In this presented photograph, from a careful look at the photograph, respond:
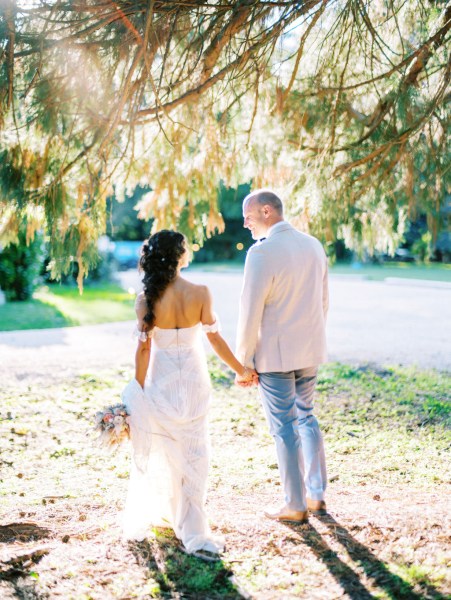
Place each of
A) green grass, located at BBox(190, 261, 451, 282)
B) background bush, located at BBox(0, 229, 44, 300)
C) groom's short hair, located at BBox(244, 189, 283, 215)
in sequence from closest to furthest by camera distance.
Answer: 1. groom's short hair, located at BBox(244, 189, 283, 215)
2. background bush, located at BBox(0, 229, 44, 300)
3. green grass, located at BBox(190, 261, 451, 282)

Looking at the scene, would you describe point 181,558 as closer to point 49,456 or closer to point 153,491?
point 153,491

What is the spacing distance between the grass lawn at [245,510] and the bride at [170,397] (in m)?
0.23

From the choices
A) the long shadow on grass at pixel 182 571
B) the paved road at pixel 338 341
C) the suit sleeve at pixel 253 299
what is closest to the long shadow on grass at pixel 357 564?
the long shadow on grass at pixel 182 571

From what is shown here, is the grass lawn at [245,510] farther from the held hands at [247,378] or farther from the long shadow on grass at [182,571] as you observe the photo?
the held hands at [247,378]

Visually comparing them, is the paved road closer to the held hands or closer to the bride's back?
the held hands

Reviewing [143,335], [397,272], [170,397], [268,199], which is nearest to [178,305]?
[143,335]

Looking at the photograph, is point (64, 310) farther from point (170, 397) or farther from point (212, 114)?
point (170, 397)

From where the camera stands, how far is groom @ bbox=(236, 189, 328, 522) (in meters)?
3.99

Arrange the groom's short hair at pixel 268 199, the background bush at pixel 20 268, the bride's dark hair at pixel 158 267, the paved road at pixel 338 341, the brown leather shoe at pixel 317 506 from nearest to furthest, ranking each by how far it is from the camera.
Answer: the bride's dark hair at pixel 158 267
the groom's short hair at pixel 268 199
the brown leather shoe at pixel 317 506
the paved road at pixel 338 341
the background bush at pixel 20 268

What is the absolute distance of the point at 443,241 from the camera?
33.7m

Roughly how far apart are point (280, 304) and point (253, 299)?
0.18 metres

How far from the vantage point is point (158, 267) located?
3.74 m

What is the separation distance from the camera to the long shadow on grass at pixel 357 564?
10.3ft

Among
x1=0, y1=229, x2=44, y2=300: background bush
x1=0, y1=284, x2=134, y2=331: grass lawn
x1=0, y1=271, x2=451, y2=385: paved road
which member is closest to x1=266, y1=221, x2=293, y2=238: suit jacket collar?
x1=0, y1=271, x2=451, y2=385: paved road
